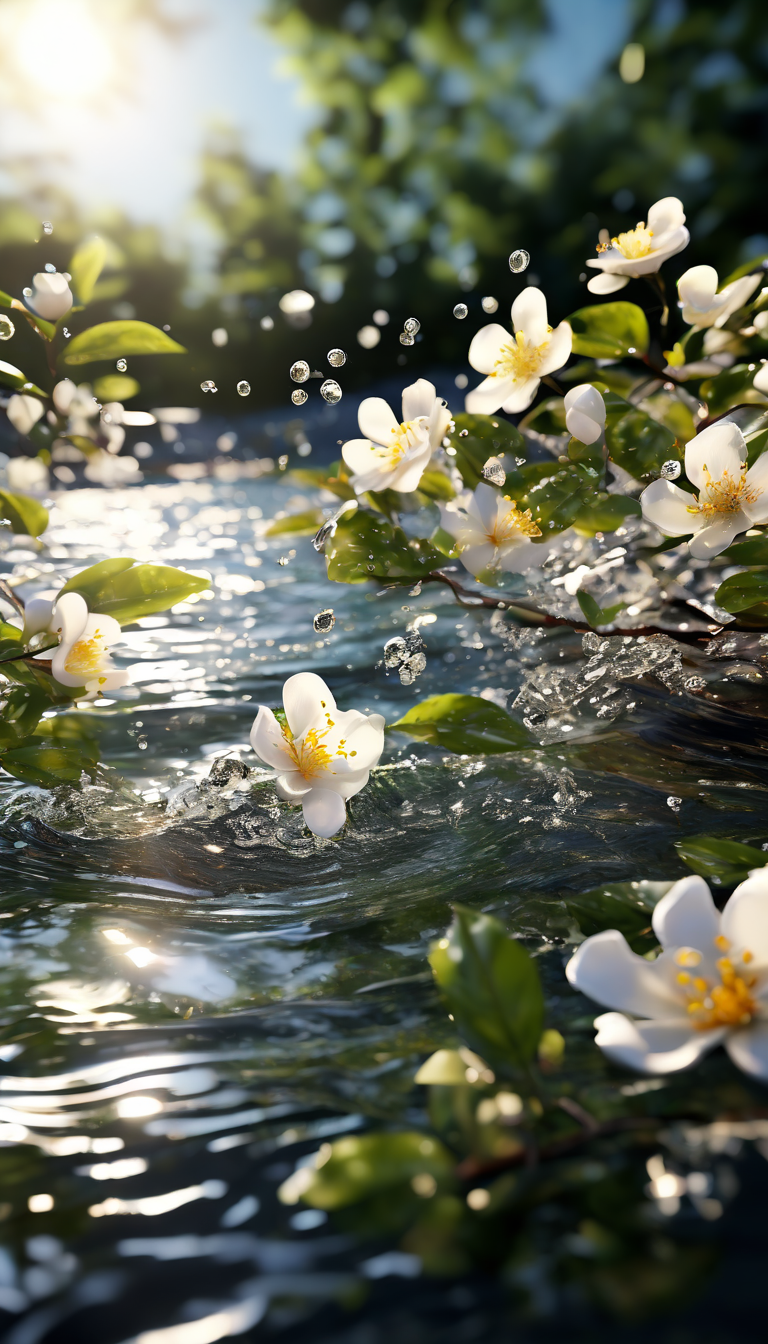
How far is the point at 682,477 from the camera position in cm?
73

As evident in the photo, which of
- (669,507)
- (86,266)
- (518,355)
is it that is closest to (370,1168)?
(669,507)

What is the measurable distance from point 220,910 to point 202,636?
80 centimetres

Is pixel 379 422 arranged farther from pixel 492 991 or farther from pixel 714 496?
pixel 492 991

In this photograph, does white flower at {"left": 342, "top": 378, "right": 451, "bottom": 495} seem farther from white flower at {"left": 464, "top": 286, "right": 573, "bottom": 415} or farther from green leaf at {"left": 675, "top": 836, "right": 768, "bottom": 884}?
green leaf at {"left": 675, "top": 836, "right": 768, "bottom": 884}

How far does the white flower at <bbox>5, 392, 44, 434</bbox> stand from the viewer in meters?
0.93

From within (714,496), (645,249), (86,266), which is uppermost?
(86,266)

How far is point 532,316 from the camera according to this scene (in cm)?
73

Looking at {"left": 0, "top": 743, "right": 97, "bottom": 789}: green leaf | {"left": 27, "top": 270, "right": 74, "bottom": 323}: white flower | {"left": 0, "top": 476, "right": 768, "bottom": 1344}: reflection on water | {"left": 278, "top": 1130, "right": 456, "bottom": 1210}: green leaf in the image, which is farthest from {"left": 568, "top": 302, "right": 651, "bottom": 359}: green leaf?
{"left": 278, "top": 1130, "right": 456, "bottom": 1210}: green leaf

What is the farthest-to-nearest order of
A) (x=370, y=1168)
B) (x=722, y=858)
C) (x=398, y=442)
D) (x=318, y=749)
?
(x=398, y=442) → (x=318, y=749) → (x=722, y=858) → (x=370, y=1168)

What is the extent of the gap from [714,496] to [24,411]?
0.67 metres

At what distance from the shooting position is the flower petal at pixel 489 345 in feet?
2.45

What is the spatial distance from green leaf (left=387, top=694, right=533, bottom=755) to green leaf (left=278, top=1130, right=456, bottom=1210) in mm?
347

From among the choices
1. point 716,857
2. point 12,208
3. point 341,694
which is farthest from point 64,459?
point 716,857

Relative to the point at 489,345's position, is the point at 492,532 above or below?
below
